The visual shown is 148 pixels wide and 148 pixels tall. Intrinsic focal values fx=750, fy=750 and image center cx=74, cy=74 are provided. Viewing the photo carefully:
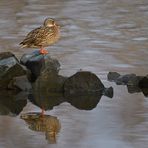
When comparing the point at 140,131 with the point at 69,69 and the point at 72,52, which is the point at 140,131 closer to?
the point at 69,69

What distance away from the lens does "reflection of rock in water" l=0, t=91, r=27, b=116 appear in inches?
435

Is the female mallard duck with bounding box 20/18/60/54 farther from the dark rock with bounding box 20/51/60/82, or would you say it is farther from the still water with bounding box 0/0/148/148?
the still water with bounding box 0/0/148/148

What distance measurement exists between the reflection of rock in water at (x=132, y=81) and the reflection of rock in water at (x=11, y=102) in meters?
1.62

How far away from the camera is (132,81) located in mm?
12164

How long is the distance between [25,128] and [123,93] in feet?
7.81

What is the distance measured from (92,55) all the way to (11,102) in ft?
11.2

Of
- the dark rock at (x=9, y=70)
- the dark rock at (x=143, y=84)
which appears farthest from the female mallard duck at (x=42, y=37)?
the dark rock at (x=143, y=84)

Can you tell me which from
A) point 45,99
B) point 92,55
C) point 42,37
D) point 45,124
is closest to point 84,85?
point 45,99

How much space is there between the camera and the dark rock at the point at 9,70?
11898mm

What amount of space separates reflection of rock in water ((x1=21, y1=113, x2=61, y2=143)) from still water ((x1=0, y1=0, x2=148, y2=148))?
0.09 m

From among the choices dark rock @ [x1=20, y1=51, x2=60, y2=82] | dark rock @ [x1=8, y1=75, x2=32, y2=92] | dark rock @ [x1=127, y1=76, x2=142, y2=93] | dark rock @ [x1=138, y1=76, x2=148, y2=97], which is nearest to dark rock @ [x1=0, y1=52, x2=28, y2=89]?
dark rock @ [x1=8, y1=75, x2=32, y2=92]

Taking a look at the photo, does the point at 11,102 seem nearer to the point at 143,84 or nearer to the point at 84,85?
the point at 84,85

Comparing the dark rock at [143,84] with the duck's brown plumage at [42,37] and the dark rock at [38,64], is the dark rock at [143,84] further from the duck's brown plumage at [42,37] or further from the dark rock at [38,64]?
the duck's brown plumage at [42,37]

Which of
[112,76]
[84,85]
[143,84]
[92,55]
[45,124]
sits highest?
[45,124]
